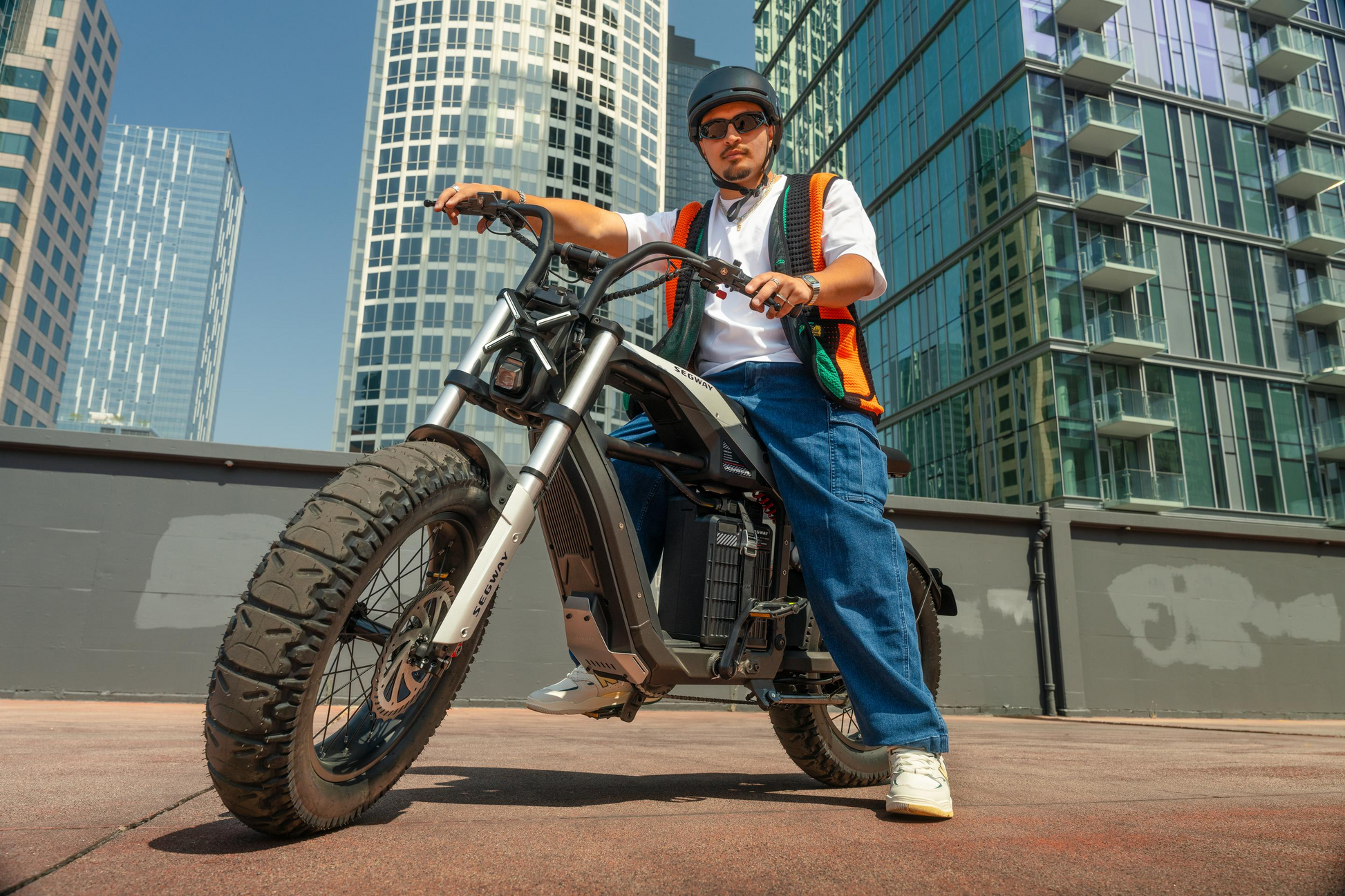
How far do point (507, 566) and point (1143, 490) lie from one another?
2742 centimetres

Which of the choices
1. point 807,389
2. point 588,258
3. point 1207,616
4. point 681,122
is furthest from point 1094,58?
point 681,122

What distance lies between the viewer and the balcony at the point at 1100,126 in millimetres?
27406

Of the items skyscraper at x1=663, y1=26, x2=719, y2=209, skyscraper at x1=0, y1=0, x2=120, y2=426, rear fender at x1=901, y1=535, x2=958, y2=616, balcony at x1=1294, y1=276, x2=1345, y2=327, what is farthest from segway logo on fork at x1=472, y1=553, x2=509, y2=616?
skyscraper at x1=663, y1=26, x2=719, y2=209

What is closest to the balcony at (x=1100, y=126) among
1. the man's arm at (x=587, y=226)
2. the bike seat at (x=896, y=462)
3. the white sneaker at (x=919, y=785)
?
the bike seat at (x=896, y=462)

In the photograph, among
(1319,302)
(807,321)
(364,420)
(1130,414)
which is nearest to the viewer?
(807,321)

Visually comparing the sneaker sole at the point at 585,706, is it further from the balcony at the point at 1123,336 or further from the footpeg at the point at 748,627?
the balcony at the point at 1123,336

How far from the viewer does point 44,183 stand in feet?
212

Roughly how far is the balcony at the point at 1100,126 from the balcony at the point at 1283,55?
22.7 feet

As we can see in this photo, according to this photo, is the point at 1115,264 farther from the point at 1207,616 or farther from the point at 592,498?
the point at 592,498

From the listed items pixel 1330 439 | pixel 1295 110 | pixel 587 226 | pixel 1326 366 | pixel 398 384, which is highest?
pixel 1295 110

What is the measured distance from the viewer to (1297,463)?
88.4 feet

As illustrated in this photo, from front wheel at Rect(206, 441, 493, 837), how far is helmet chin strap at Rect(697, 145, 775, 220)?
1.33 metres

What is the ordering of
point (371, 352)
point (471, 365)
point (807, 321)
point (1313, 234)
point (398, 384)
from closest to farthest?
point (471, 365) → point (807, 321) → point (1313, 234) → point (398, 384) → point (371, 352)

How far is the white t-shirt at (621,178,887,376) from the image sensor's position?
8.04 feet
